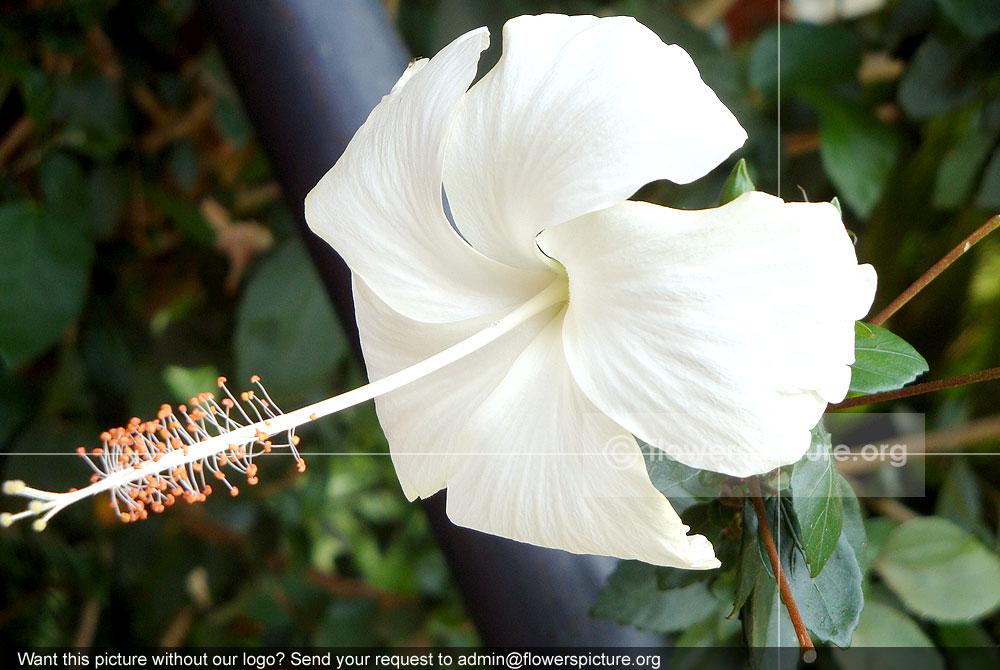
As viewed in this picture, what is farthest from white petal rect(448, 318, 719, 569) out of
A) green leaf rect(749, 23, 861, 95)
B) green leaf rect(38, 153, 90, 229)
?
green leaf rect(38, 153, 90, 229)

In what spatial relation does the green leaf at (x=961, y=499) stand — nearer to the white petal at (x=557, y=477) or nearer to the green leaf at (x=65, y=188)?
the white petal at (x=557, y=477)

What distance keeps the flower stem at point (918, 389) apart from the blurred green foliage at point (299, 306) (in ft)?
0.04

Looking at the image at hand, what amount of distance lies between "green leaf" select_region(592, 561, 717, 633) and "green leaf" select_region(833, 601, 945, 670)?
7 cm

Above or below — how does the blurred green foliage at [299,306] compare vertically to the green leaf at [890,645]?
above

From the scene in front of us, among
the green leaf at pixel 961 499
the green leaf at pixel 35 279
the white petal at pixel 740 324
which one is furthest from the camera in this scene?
the green leaf at pixel 35 279

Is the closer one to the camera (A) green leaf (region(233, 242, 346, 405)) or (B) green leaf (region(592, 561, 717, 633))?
(B) green leaf (region(592, 561, 717, 633))

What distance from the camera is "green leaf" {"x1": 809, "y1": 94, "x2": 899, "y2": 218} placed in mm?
358

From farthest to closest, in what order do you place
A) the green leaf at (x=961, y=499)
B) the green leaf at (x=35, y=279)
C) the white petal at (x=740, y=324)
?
the green leaf at (x=35, y=279), the green leaf at (x=961, y=499), the white petal at (x=740, y=324)

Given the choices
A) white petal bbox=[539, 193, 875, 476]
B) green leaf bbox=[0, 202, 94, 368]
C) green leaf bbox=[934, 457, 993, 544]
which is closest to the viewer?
Answer: white petal bbox=[539, 193, 875, 476]

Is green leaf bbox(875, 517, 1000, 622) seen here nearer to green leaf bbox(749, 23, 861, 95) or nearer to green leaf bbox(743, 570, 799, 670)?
green leaf bbox(743, 570, 799, 670)

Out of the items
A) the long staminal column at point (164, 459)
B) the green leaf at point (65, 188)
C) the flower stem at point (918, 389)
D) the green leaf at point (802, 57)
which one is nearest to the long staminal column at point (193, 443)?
the long staminal column at point (164, 459)

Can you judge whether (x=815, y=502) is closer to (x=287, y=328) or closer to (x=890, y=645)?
(x=890, y=645)

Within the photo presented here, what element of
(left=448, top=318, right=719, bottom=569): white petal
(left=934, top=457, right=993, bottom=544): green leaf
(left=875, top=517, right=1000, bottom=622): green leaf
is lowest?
(left=875, top=517, right=1000, bottom=622): green leaf

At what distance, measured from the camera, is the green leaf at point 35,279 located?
0.41 m
